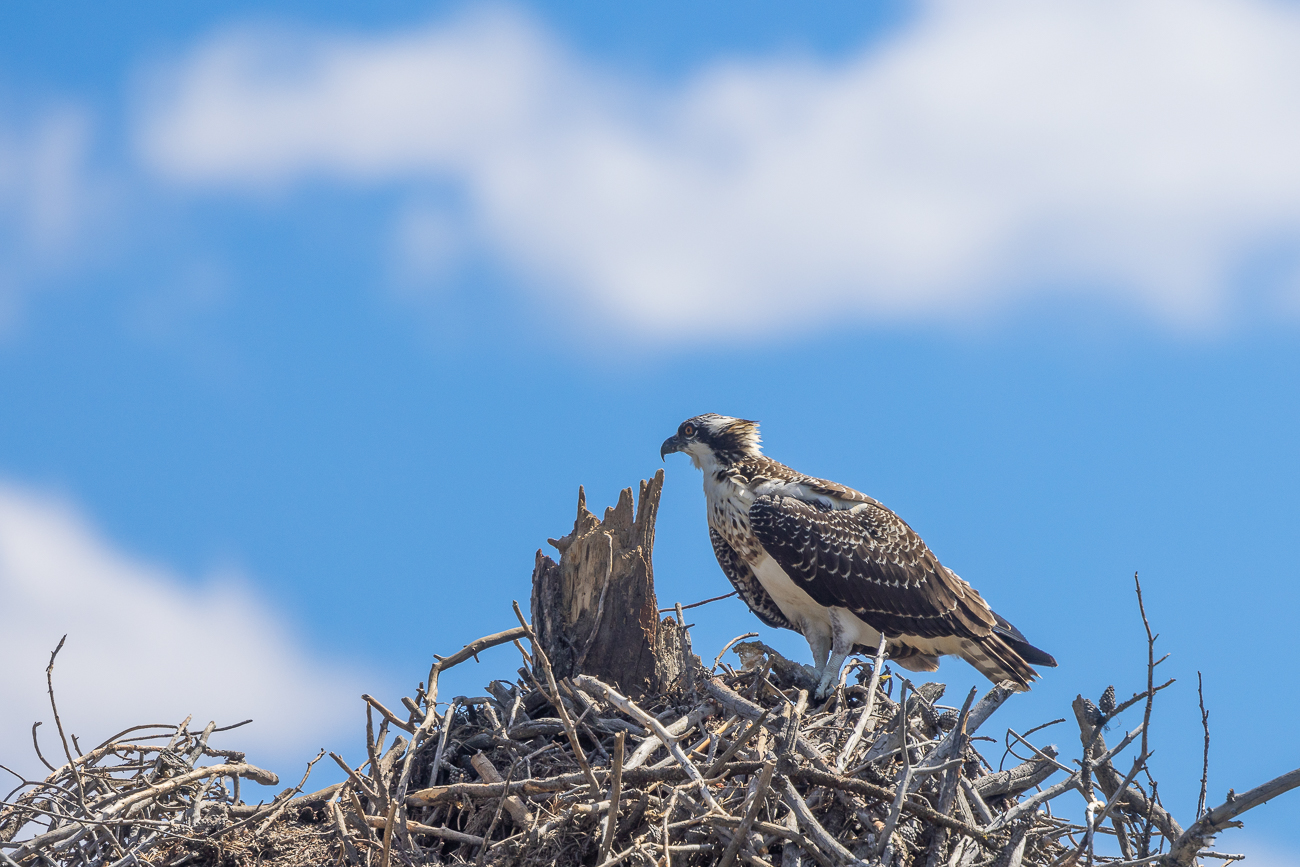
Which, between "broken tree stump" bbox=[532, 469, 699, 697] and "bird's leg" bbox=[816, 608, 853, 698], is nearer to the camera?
"broken tree stump" bbox=[532, 469, 699, 697]

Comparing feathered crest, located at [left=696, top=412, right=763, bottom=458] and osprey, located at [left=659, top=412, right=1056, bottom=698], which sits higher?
feathered crest, located at [left=696, top=412, right=763, bottom=458]

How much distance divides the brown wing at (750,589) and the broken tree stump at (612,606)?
1.43 metres

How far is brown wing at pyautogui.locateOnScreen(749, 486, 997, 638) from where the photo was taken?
323 inches

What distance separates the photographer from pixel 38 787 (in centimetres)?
621

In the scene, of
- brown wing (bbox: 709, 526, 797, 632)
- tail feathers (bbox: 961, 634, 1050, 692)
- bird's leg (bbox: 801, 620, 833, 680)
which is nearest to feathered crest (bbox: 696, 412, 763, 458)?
brown wing (bbox: 709, 526, 797, 632)

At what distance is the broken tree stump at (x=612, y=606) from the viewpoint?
7.36 metres

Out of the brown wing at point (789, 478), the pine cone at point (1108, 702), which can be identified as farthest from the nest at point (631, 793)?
the brown wing at point (789, 478)

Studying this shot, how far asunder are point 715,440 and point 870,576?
5.42ft

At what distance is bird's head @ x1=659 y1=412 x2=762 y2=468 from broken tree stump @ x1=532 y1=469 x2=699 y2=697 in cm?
154

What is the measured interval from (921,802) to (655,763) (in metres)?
1.33

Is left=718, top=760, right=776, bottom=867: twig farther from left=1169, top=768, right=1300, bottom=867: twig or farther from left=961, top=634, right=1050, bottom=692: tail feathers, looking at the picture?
left=961, top=634, right=1050, bottom=692: tail feathers

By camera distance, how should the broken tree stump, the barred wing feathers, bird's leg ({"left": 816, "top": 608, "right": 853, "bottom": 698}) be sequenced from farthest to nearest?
1. the barred wing feathers
2. bird's leg ({"left": 816, "top": 608, "right": 853, "bottom": 698})
3. the broken tree stump

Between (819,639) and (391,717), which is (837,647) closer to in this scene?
(819,639)

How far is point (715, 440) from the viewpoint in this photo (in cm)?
912
